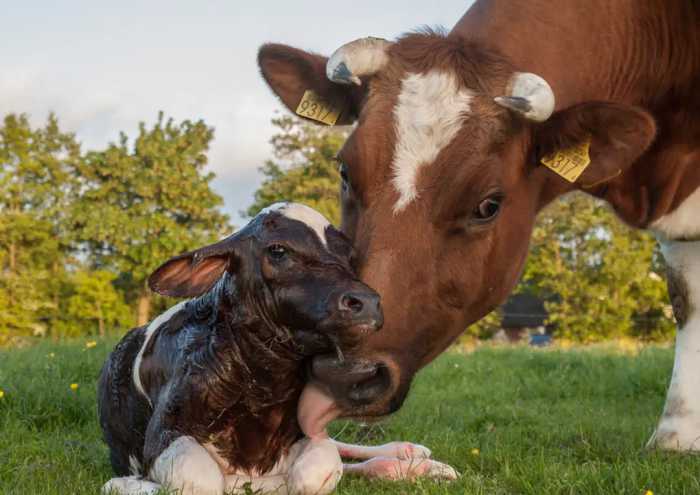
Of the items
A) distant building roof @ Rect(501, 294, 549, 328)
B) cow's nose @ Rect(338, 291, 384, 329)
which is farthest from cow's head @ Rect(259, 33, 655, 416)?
distant building roof @ Rect(501, 294, 549, 328)

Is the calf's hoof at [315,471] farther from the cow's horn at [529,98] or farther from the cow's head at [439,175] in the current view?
the cow's horn at [529,98]

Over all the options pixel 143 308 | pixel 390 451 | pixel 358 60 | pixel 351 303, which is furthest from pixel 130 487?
pixel 143 308

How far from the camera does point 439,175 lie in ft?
11.4

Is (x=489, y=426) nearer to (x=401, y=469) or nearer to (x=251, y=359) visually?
(x=401, y=469)

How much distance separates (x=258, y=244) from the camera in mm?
3248

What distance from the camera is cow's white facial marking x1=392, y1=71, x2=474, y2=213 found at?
3484 mm

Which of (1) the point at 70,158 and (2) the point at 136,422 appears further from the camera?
(1) the point at 70,158

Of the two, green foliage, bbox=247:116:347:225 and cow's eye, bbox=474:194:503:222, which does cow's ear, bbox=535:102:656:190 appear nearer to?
cow's eye, bbox=474:194:503:222

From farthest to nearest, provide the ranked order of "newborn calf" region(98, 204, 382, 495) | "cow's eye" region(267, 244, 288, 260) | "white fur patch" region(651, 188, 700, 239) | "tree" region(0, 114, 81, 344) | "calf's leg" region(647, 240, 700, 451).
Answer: "tree" region(0, 114, 81, 344), "white fur patch" region(651, 188, 700, 239), "calf's leg" region(647, 240, 700, 451), "cow's eye" region(267, 244, 288, 260), "newborn calf" region(98, 204, 382, 495)

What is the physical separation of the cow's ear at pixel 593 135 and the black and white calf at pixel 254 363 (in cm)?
119

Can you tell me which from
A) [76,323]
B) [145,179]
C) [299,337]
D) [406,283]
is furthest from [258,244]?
[145,179]

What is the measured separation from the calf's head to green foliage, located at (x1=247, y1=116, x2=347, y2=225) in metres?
34.3

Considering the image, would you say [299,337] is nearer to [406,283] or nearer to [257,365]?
[257,365]

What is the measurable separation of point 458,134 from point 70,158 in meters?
38.0
